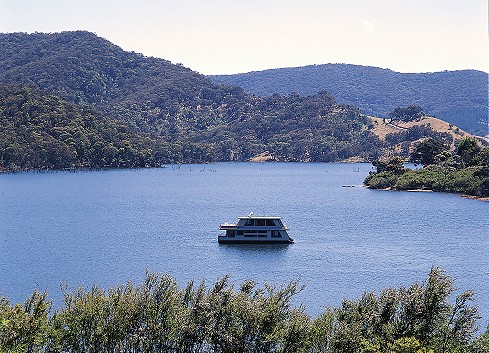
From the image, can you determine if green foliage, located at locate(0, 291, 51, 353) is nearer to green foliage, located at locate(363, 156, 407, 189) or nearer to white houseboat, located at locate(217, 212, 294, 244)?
white houseboat, located at locate(217, 212, 294, 244)

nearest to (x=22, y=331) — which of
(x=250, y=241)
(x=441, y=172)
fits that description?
(x=250, y=241)

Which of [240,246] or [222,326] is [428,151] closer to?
[240,246]

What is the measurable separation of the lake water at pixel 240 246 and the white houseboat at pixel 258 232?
6.00 feet

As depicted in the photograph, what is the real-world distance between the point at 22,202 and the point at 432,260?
84.7 m

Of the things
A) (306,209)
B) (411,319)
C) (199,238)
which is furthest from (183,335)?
(306,209)

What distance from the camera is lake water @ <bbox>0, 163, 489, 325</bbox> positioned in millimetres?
72188

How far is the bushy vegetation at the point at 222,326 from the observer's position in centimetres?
3681

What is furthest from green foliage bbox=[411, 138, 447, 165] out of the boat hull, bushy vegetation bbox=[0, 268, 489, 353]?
bushy vegetation bbox=[0, 268, 489, 353]

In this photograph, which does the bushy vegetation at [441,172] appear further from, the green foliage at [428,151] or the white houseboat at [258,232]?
the white houseboat at [258,232]

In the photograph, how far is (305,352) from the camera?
3697 cm

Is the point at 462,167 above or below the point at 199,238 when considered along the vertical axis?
above

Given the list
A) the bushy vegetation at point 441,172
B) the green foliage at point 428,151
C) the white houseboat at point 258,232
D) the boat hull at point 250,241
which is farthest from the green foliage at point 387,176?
the boat hull at point 250,241

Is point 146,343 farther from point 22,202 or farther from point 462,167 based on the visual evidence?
point 462,167

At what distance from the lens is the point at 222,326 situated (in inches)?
1508
